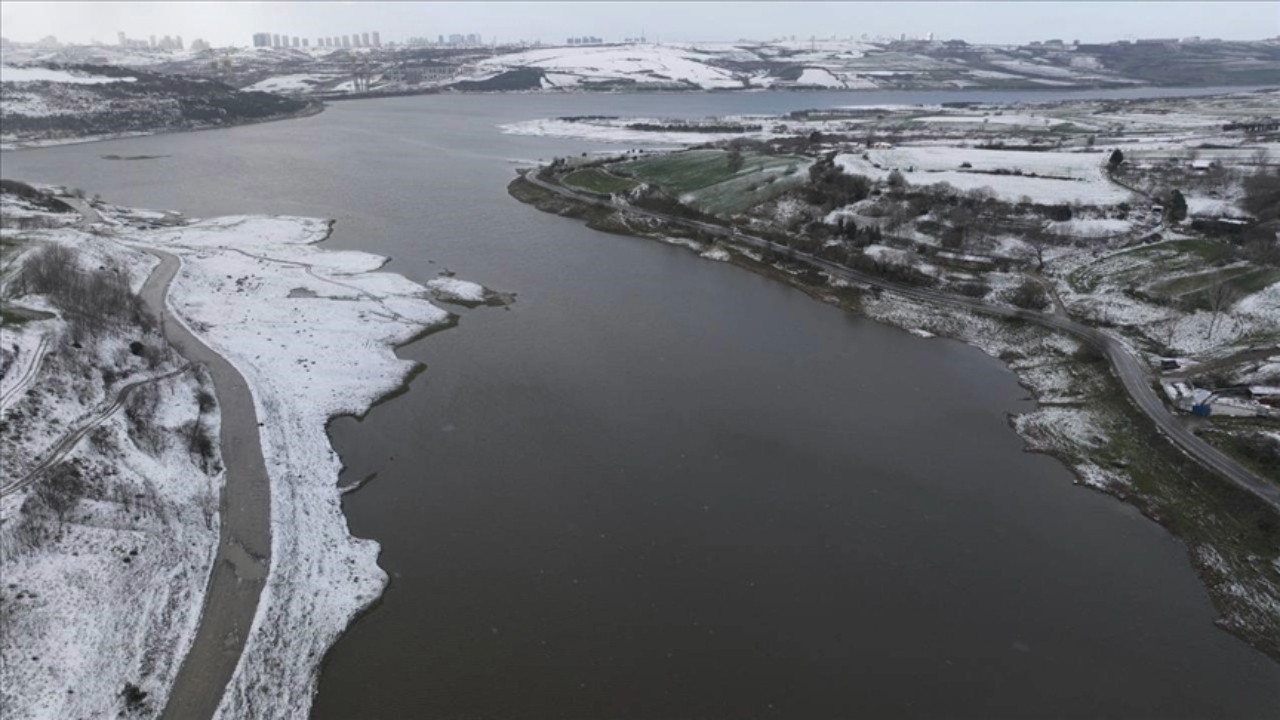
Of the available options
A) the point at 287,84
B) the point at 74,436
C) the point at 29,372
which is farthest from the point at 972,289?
the point at 287,84

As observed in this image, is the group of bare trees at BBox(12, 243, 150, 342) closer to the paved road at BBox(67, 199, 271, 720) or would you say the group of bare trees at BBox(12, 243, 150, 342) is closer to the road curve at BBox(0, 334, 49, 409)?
the road curve at BBox(0, 334, 49, 409)

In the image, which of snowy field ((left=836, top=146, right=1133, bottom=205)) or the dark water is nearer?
the dark water

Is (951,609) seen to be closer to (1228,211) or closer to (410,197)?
(1228,211)

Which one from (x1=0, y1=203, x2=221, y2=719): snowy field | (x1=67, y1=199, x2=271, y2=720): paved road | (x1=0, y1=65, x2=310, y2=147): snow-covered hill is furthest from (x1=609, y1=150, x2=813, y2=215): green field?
(x1=0, y1=65, x2=310, y2=147): snow-covered hill

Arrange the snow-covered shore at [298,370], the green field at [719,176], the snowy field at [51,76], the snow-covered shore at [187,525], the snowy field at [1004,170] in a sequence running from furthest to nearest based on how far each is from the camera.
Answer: the snowy field at [51,76] → the green field at [719,176] → the snowy field at [1004,170] → the snow-covered shore at [298,370] → the snow-covered shore at [187,525]

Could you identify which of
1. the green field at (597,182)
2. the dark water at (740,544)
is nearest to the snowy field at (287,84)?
the green field at (597,182)

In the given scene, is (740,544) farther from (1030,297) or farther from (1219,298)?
(1219,298)

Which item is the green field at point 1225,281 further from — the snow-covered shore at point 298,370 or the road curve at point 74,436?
the road curve at point 74,436
